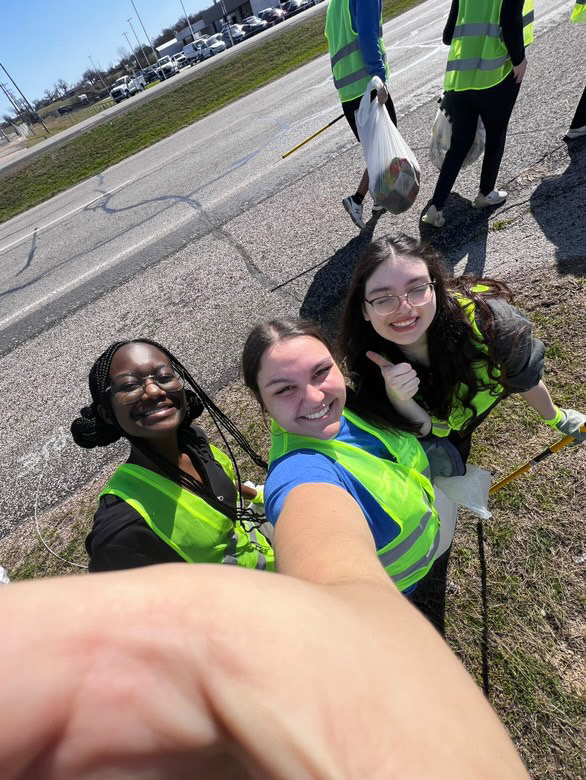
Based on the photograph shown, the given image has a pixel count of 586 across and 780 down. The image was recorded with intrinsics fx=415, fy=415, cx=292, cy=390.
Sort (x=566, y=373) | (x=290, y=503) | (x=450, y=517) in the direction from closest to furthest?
(x=290, y=503) → (x=450, y=517) → (x=566, y=373)

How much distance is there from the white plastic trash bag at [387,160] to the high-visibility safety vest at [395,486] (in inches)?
104

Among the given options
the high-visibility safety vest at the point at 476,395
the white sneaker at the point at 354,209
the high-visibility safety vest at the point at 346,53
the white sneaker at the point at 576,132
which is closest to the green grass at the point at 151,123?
the high-visibility safety vest at the point at 346,53

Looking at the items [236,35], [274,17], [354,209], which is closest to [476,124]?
[354,209]

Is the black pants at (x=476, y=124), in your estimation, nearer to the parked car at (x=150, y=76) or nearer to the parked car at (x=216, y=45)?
the parked car at (x=216, y=45)

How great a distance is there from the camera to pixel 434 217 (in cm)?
384

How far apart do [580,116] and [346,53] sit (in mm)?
2352

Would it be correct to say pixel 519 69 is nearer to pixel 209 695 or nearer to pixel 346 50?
pixel 346 50

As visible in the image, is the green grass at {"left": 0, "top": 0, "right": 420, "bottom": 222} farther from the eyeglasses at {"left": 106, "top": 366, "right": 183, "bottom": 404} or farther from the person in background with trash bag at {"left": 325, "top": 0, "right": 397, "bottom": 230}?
the eyeglasses at {"left": 106, "top": 366, "right": 183, "bottom": 404}

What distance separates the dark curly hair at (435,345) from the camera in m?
1.79

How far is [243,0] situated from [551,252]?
203ft

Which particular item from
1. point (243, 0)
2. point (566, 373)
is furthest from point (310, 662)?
point (243, 0)

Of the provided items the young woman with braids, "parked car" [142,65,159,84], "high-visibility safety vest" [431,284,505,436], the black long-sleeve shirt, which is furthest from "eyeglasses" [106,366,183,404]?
"parked car" [142,65,159,84]

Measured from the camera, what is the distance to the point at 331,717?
415mm

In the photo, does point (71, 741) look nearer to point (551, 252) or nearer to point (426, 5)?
point (551, 252)
